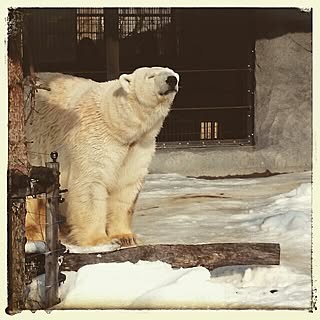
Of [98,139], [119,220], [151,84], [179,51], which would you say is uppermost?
[179,51]

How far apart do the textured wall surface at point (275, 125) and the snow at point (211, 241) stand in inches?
2.4

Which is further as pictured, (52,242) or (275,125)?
(275,125)

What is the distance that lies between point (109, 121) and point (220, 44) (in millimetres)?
593

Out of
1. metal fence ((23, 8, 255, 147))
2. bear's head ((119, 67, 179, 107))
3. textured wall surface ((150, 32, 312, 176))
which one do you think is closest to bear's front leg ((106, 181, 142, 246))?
textured wall surface ((150, 32, 312, 176))

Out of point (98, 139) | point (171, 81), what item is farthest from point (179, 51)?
point (98, 139)

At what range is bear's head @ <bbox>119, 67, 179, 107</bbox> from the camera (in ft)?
12.6

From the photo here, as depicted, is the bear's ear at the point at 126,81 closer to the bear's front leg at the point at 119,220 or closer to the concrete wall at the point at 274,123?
the concrete wall at the point at 274,123

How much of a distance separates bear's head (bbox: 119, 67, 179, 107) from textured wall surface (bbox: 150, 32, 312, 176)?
25cm

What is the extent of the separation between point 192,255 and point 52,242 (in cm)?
61

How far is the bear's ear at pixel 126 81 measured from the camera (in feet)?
12.6

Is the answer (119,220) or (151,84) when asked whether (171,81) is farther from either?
(119,220)

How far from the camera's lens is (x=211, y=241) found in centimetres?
390

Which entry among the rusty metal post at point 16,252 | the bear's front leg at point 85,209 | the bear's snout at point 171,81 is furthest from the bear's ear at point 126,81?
the rusty metal post at point 16,252

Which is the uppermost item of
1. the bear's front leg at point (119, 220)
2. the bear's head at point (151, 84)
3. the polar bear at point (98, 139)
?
the bear's head at point (151, 84)
